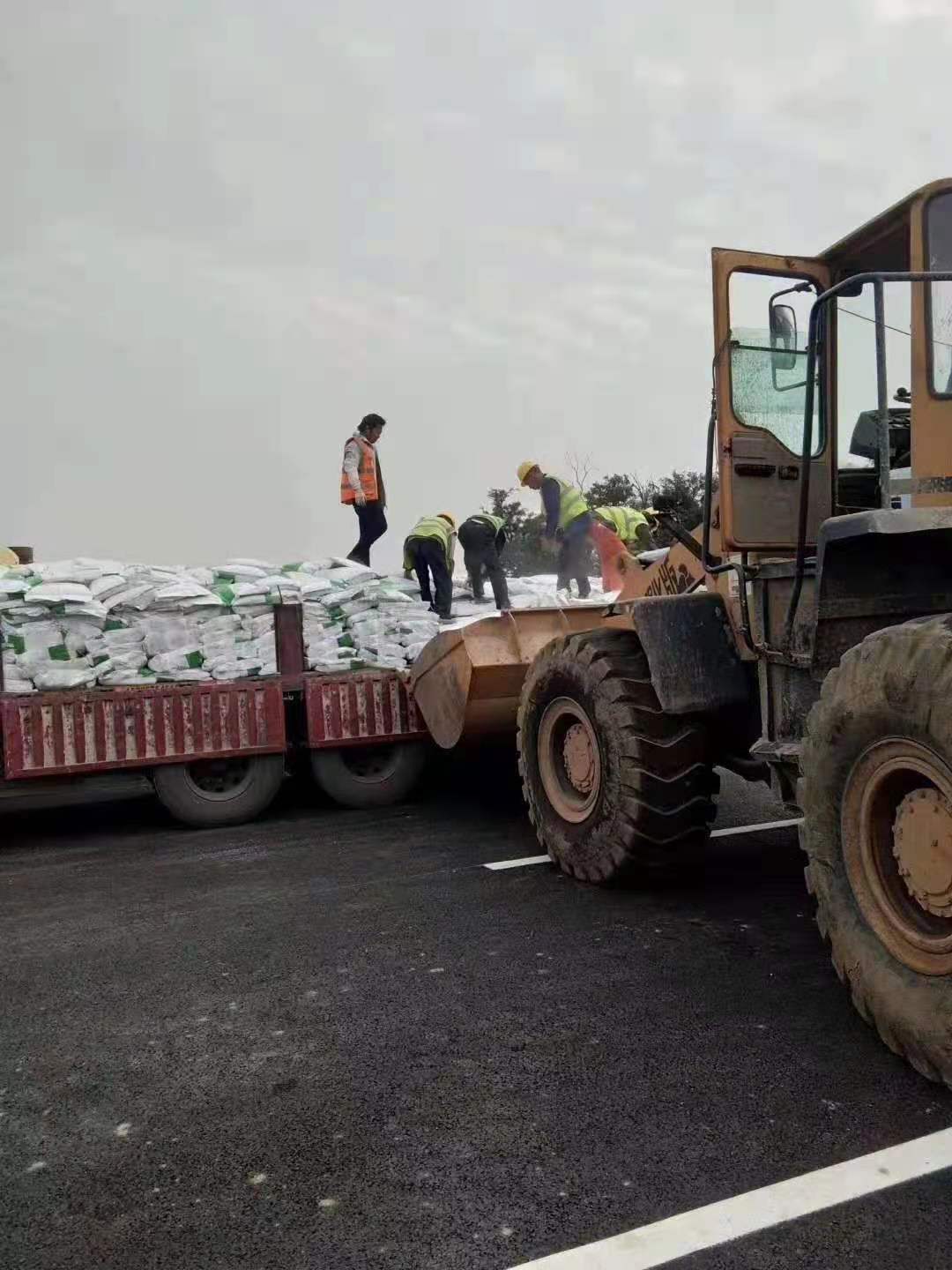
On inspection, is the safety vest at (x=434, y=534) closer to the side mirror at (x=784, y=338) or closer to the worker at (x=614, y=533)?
the worker at (x=614, y=533)

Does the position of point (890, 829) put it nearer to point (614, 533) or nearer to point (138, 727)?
point (138, 727)

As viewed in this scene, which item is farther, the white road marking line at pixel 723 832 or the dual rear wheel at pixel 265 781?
the dual rear wheel at pixel 265 781

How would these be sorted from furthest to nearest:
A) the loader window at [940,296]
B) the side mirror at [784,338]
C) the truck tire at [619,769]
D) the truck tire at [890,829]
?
the truck tire at [619,769] → the side mirror at [784,338] → the loader window at [940,296] → the truck tire at [890,829]

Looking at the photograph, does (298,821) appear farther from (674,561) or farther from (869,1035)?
(869,1035)

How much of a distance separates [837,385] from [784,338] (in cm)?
49

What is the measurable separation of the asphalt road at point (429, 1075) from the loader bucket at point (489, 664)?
116cm

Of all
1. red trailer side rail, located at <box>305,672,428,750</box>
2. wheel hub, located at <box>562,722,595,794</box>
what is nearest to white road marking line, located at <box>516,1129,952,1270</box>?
wheel hub, located at <box>562,722,595,794</box>

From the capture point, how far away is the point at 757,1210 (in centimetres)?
238

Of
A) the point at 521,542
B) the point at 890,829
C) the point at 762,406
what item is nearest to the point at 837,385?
the point at 762,406

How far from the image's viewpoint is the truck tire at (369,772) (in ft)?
23.4

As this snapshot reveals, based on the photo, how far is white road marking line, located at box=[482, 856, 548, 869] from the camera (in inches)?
214

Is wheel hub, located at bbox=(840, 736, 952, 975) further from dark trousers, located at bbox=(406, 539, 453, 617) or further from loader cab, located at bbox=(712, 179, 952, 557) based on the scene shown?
dark trousers, located at bbox=(406, 539, 453, 617)

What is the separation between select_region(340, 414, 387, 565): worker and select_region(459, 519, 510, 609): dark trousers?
816 millimetres

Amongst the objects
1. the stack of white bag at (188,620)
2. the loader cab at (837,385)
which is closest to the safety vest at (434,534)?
the stack of white bag at (188,620)
